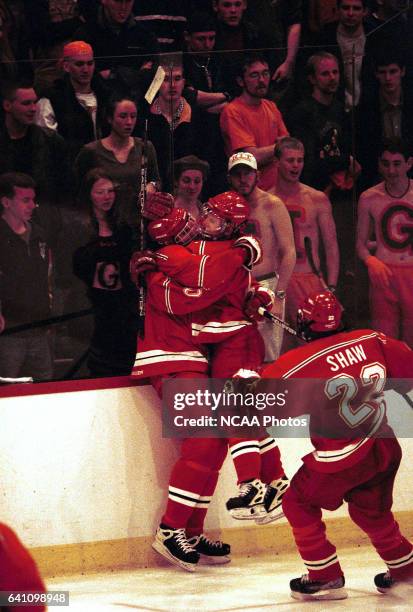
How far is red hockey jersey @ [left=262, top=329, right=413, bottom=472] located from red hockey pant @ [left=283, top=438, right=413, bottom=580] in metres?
0.05

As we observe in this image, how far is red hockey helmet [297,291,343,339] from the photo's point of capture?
3822mm

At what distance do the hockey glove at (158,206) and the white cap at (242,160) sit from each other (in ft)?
1.28

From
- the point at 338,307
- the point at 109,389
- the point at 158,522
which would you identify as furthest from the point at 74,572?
the point at 338,307

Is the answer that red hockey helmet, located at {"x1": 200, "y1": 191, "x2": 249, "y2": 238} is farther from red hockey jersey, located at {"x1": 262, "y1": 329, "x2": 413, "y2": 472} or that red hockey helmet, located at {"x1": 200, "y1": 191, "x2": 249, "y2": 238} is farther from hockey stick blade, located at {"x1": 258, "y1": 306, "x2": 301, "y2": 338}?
red hockey jersey, located at {"x1": 262, "y1": 329, "x2": 413, "y2": 472}

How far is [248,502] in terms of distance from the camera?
4.15 m

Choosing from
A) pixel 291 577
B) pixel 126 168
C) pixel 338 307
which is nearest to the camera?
pixel 338 307

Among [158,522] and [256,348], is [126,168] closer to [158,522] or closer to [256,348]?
[256,348]

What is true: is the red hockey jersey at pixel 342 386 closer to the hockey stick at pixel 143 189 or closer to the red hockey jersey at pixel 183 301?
the red hockey jersey at pixel 183 301

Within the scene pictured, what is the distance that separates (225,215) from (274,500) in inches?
42.6

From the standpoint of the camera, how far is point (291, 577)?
13.6 feet

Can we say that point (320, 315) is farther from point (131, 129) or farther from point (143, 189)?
point (131, 129)

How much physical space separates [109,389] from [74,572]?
694mm

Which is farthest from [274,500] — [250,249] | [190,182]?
[190,182]

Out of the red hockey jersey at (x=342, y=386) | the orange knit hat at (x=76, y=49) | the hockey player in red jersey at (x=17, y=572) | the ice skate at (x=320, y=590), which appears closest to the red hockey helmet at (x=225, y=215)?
the red hockey jersey at (x=342, y=386)
